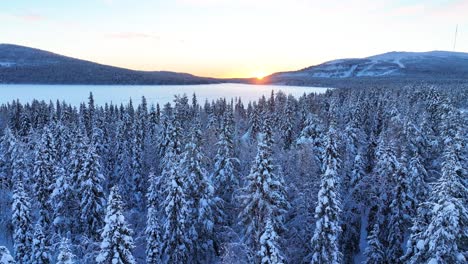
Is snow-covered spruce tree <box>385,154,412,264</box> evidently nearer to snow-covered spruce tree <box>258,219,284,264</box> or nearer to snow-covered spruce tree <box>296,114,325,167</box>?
snow-covered spruce tree <box>258,219,284,264</box>

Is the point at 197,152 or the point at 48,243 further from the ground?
the point at 197,152

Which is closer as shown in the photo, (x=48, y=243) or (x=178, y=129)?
(x=48, y=243)

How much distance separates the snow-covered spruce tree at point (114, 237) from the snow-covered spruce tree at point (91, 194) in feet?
40.3

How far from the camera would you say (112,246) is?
18203mm

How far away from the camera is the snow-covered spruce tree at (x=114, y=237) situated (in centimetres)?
1775

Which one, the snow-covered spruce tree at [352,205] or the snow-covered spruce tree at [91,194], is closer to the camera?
the snow-covered spruce tree at [91,194]

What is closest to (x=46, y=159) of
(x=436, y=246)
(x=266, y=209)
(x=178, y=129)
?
(x=178, y=129)

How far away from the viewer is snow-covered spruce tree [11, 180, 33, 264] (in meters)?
29.4

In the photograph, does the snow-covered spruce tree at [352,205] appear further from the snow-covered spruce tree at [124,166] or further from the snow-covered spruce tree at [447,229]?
the snow-covered spruce tree at [124,166]

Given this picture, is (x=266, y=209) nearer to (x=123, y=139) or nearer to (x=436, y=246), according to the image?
(x=436, y=246)

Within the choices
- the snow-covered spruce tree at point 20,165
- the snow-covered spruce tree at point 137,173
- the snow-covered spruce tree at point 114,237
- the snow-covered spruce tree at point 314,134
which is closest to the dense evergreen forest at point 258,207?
the snow-covered spruce tree at point 114,237

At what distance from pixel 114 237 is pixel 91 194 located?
13.4 metres

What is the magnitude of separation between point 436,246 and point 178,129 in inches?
1042

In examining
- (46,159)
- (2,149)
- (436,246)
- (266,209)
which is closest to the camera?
(436,246)
